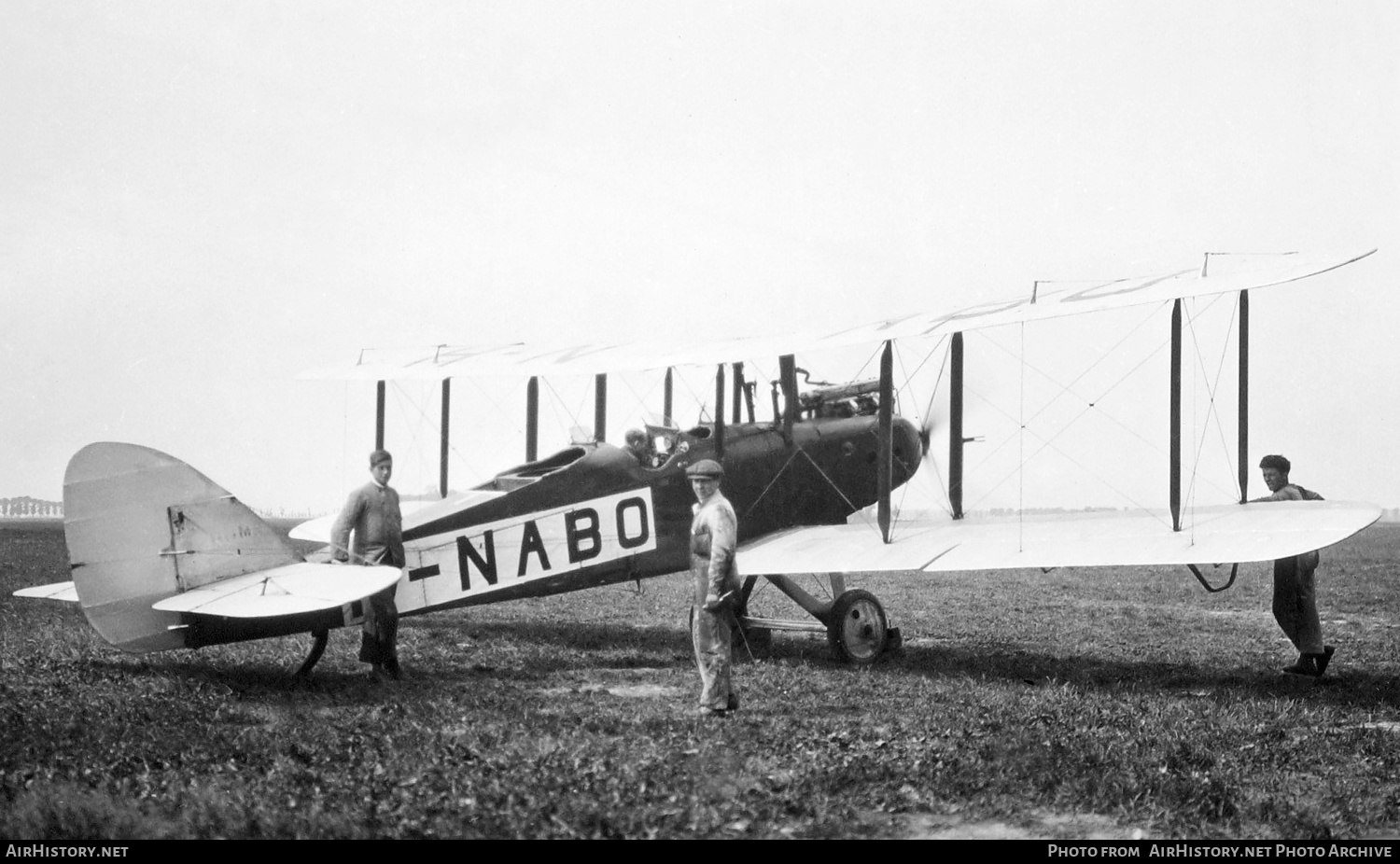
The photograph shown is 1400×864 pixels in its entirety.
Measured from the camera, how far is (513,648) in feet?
32.5

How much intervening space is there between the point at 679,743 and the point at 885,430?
177 inches

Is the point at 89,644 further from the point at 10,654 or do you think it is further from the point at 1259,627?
the point at 1259,627

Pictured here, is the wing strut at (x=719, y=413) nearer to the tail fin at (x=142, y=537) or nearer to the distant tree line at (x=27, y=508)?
the tail fin at (x=142, y=537)

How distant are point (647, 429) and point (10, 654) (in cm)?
539

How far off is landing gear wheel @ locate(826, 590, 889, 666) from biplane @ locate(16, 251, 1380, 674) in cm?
2

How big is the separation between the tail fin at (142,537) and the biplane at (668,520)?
12 mm

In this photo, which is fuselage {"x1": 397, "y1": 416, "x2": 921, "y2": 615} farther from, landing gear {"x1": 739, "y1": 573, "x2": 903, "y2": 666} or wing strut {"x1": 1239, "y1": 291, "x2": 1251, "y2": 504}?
wing strut {"x1": 1239, "y1": 291, "x2": 1251, "y2": 504}

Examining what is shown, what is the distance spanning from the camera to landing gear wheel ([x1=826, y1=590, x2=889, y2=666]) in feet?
30.6

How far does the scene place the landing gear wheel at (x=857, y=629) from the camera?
9.31 metres

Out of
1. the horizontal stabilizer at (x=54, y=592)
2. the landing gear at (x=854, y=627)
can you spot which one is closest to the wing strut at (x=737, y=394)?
the landing gear at (x=854, y=627)

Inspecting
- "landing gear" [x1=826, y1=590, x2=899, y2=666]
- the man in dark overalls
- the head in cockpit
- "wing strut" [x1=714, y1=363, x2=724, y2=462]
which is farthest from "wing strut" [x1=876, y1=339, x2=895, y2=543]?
the man in dark overalls

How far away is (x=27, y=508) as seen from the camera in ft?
330

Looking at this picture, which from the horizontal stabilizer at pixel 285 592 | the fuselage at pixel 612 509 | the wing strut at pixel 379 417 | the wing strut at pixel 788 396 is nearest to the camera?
the horizontal stabilizer at pixel 285 592
